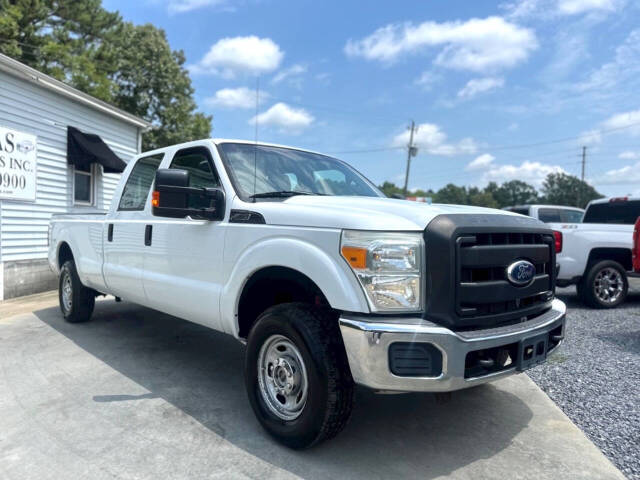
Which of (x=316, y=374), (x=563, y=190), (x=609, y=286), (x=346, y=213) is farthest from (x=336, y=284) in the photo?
(x=563, y=190)

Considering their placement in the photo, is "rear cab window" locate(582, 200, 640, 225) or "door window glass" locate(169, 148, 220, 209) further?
"rear cab window" locate(582, 200, 640, 225)

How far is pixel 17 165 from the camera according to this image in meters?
8.69

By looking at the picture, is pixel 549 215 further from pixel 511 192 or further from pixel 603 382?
pixel 511 192

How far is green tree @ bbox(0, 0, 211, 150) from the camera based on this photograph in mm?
20781

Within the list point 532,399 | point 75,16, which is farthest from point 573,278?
point 75,16

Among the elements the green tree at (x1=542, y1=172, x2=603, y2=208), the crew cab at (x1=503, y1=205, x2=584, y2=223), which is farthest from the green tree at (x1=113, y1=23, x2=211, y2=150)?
the green tree at (x1=542, y1=172, x2=603, y2=208)

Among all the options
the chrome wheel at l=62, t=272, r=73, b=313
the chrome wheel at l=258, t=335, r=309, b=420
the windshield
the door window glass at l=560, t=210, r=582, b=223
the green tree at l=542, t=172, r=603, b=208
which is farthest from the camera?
the green tree at l=542, t=172, r=603, b=208

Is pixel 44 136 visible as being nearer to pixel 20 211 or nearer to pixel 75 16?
pixel 20 211

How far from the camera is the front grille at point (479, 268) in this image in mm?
2467

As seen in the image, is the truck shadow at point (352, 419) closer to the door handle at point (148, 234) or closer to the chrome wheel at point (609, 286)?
the door handle at point (148, 234)

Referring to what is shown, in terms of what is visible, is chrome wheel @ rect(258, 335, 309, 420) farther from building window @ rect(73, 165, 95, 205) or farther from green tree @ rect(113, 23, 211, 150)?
green tree @ rect(113, 23, 211, 150)

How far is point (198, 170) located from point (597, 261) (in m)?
6.42

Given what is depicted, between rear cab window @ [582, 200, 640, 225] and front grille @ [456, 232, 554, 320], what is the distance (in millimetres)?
6400

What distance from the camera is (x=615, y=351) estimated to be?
507cm
